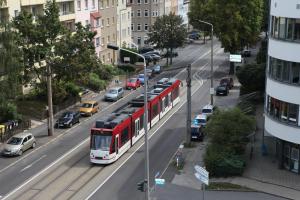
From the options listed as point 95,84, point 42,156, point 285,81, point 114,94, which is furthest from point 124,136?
point 95,84

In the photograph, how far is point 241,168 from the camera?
4084 centimetres

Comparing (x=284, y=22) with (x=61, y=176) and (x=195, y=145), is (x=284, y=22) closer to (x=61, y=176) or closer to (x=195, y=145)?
(x=195, y=145)

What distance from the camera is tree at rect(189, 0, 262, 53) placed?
82.9 m

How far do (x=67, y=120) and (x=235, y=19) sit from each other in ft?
119

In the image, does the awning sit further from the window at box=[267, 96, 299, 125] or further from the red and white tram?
the window at box=[267, 96, 299, 125]

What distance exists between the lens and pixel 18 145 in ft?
156

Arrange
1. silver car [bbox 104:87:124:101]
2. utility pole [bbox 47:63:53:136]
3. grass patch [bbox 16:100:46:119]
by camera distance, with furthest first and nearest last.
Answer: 1. silver car [bbox 104:87:124:101]
2. grass patch [bbox 16:100:46:119]
3. utility pole [bbox 47:63:53:136]

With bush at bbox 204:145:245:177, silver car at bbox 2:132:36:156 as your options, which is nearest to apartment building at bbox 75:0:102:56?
silver car at bbox 2:132:36:156

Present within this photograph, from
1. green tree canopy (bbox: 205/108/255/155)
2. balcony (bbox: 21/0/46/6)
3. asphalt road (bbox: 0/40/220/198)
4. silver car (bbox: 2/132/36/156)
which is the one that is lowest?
asphalt road (bbox: 0/40/220/198)

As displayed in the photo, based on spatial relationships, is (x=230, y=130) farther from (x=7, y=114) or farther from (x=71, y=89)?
(x=71, y=89)

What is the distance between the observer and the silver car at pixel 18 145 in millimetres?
46938

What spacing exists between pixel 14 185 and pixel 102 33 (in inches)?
2174

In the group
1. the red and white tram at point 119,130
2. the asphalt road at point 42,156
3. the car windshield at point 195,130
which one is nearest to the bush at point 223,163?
the asphalt road at point 42,156

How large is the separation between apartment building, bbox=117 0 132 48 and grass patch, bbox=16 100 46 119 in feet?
129
